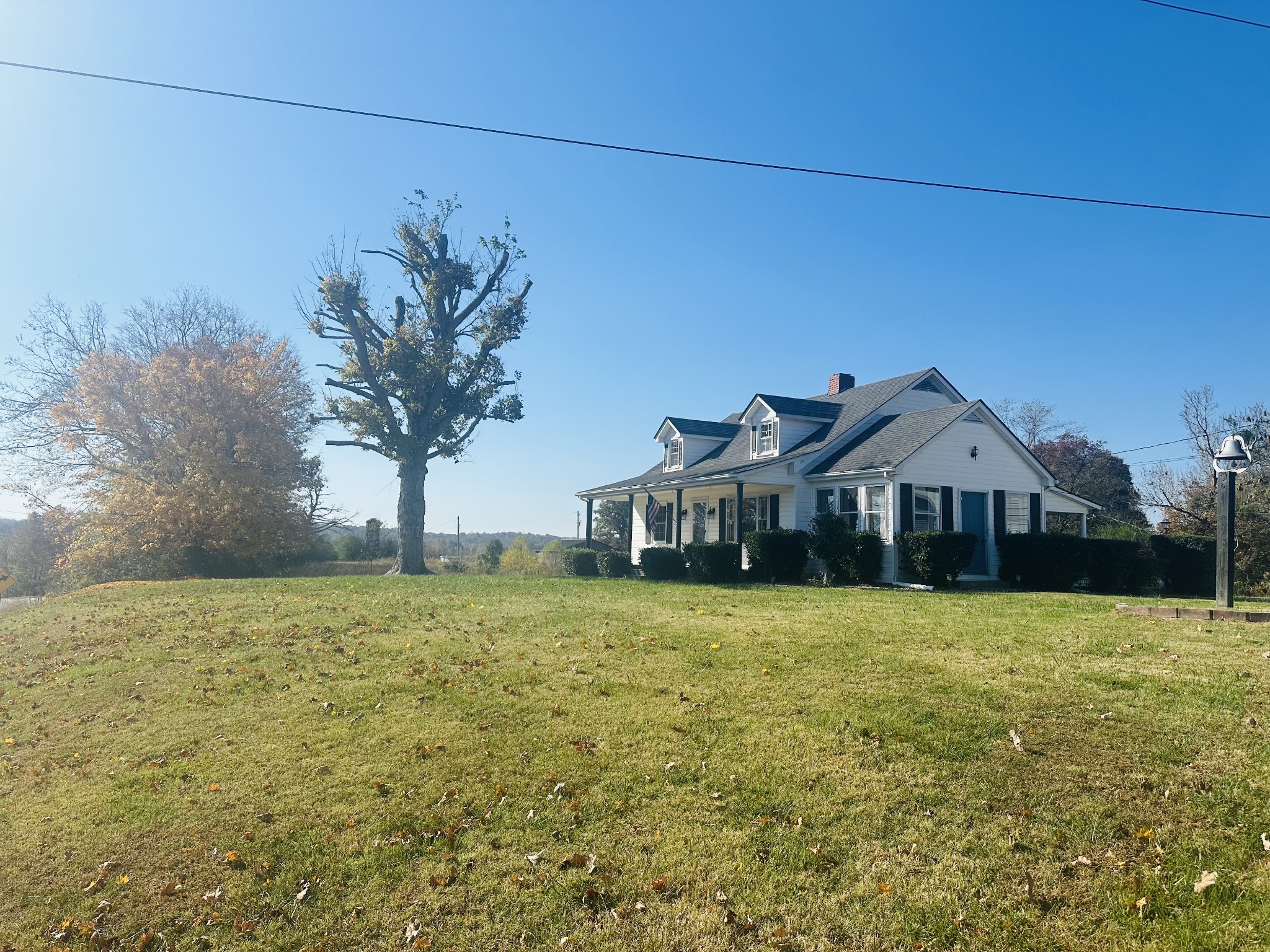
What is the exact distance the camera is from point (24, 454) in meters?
29.9

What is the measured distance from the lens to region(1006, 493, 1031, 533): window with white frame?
20.3 metres

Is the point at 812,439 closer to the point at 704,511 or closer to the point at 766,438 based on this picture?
the point at 766,438

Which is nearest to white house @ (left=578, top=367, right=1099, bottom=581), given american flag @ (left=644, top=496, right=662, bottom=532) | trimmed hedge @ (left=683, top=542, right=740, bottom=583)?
american flag @ (left=644, top=496, right=662, bottom=532)

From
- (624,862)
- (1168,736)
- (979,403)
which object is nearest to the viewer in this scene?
(624,862)

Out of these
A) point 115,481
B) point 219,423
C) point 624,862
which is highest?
point 219,423

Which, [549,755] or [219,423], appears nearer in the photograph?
[549,755]

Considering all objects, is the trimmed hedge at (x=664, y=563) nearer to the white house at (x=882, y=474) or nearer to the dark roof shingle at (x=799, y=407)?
the white house at (x=882, y=474)

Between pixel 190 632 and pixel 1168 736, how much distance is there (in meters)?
12.6

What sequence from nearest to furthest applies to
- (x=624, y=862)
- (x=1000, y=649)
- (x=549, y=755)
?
(x=624, y=862) < (x=549, y=755) < (x=1000, y=649)

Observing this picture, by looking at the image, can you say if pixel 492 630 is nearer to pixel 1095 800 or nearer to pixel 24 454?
pixel 1095 800

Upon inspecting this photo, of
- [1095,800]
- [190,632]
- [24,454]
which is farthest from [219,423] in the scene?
[1095,800]

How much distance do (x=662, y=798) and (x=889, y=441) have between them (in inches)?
671

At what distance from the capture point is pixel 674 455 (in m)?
30.3

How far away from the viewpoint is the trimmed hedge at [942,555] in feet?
56.5
